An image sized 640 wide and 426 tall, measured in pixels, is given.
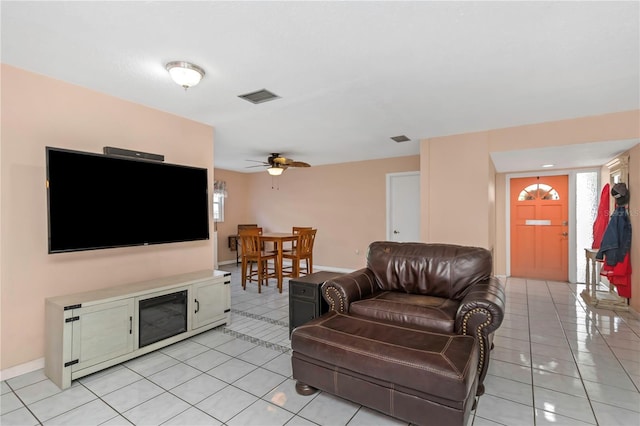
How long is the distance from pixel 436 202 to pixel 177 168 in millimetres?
3393

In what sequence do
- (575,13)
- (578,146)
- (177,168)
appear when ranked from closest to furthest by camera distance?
(575,13) < (177,168) < (578,146)

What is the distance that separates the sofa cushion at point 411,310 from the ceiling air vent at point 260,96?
2.05m

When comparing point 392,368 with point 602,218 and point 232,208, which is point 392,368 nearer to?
point 602,218

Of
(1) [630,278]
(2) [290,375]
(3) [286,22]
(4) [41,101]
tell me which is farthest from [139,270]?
(1) [630,278]

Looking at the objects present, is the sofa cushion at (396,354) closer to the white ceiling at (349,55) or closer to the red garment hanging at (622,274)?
the white ceiling at (349,55)

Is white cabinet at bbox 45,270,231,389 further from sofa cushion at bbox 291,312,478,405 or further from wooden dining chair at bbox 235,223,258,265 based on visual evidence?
wooden dining chair at bbox 235,223,258,265

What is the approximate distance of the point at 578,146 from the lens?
11.9ft

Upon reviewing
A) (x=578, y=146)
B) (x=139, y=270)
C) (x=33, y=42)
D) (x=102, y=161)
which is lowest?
(x=139, y=270)

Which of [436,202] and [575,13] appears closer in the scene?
[575,13]

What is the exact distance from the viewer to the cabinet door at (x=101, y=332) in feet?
7.25

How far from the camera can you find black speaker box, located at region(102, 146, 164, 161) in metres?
2.69

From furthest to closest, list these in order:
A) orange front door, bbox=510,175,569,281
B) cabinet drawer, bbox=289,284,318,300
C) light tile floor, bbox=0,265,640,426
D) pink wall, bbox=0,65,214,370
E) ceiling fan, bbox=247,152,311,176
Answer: orange front door, bbox=510,175,569,281 → ceiling fan, bbox=247,152,311,176 → cabinet drawer, bbox=289,284,318,300 → pink wall, bbox=0,65,214,370 → light tile floor, bbox=0,265,640,426

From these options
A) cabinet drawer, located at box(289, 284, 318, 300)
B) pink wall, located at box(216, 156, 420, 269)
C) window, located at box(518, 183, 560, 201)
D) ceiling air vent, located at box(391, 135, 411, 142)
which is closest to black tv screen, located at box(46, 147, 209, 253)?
cabinet drawer, located at box(289, 284, 318, 300)

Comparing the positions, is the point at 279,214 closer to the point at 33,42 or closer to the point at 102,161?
the point at 102,161
